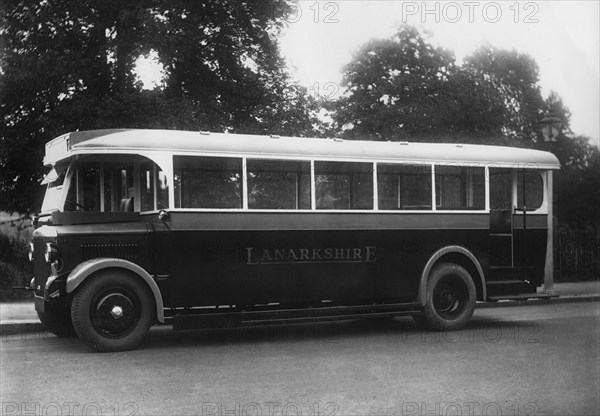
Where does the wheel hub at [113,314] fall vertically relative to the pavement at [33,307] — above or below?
above

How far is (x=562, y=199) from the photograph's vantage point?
2495 centimetres

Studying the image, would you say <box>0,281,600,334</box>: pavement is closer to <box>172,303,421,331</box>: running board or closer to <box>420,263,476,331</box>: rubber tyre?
<box>420,263,476,331</box>: rubber tyre

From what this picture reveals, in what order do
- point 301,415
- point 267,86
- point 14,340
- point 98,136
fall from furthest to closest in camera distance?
point 267,86 < point 14,340 < point 98,136 < point 301,415

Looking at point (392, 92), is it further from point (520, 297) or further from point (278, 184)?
point (278, 184)

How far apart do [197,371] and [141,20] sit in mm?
12279

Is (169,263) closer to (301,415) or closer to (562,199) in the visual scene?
(301,415)

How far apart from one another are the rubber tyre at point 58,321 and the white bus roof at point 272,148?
1.91m

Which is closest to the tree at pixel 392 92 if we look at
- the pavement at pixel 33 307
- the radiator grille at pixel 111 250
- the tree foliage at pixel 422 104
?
the tree foliage at pixel 422 104

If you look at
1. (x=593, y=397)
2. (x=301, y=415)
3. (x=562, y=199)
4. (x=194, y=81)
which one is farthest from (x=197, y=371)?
(x=562, y=199)

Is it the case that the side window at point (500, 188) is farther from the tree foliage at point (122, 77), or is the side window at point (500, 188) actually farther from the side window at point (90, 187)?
the tree foliage at point (122, 77)

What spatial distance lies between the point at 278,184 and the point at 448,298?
3066 mm

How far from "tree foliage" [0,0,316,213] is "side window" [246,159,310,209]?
8.17 meters

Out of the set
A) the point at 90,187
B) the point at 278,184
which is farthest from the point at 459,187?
the point at 90,187

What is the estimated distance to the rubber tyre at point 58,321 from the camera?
9.62 metres
